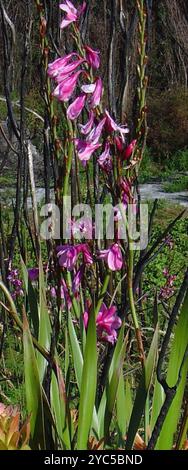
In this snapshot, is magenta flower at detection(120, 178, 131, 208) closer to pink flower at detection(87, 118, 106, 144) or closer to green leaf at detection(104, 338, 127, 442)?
pink flower at detection(87, 118, 106, 144)

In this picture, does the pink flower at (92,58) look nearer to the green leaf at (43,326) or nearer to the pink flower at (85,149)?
the pink flower at (85,149)

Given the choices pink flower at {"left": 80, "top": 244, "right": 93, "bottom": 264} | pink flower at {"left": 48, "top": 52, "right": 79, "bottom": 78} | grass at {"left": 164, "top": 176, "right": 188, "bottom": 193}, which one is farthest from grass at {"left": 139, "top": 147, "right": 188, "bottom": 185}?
pink flower at {"left": 48, "top": 52, "right": 79, "bottom": 78}

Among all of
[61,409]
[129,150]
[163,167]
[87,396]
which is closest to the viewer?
[129,150]

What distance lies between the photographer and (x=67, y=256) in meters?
1.37

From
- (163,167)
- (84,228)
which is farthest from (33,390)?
(163,167)

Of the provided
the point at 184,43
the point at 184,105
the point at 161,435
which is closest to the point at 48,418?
the point at 161,435

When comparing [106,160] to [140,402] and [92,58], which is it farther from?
[140,402]

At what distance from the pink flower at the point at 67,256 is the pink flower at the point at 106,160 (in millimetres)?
184

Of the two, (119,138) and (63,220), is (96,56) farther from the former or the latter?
(63,220)

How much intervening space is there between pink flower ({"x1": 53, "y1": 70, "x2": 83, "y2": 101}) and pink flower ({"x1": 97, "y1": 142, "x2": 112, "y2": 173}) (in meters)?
0.12

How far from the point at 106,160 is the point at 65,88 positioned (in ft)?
0.49

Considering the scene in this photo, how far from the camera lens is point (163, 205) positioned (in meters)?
8.30

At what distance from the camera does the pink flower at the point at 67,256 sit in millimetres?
1357
